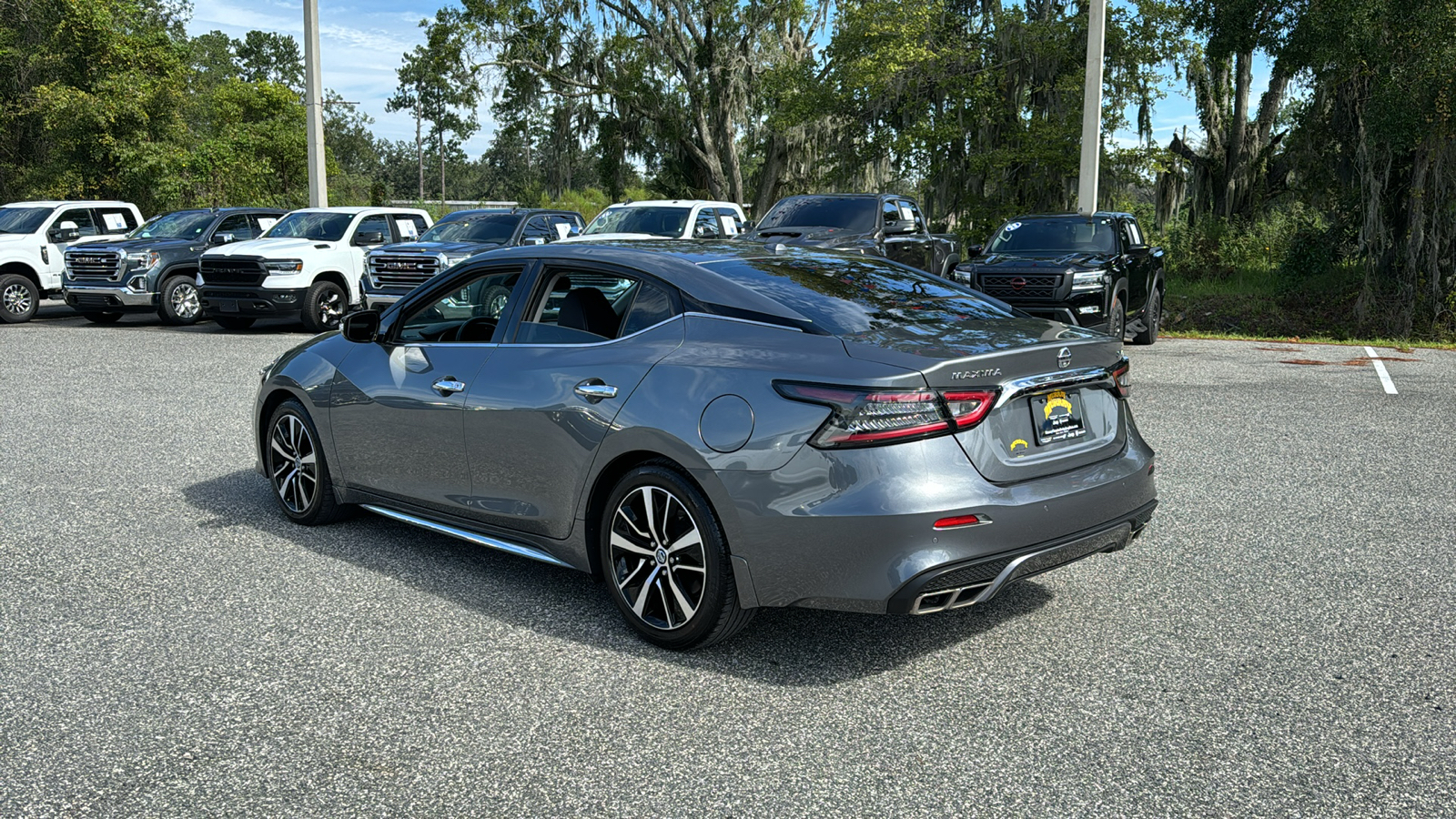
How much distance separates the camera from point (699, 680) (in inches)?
169

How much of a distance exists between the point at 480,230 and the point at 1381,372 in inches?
499

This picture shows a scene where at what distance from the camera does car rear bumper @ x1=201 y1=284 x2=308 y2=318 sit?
17297 millimetres

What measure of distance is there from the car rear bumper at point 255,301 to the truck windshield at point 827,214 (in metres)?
7.02

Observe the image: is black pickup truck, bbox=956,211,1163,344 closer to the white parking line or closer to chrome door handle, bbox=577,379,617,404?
the white parking line

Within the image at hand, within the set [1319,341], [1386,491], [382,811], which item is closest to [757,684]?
[382,811]

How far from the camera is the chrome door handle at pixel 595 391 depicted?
4.65 meters

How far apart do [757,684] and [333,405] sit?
9.70 feet

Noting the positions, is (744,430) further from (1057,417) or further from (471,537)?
(471,537)

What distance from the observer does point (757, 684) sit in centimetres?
425

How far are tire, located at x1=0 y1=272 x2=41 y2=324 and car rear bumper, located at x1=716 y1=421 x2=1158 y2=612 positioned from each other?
1911cm

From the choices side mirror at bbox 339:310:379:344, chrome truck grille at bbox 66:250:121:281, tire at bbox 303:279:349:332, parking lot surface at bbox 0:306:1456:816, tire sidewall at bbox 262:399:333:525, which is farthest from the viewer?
chrome truck grille at bbox 66:250:121:281

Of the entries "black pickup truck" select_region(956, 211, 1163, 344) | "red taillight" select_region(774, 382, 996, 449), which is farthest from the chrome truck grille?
"red taillight" select_region(774, 382, 996, 449)

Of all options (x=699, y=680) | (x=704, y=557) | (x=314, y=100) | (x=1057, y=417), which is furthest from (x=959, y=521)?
(x=314, y=100)

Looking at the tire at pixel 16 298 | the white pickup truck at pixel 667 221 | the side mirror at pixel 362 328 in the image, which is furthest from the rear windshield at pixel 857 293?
the tire at pixel 16 298
